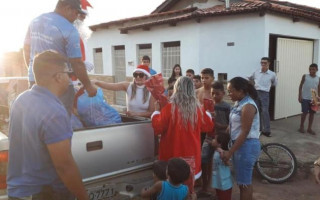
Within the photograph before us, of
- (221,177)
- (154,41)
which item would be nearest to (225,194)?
(221,177)

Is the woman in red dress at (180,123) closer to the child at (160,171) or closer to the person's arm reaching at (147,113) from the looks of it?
the child at (160,171)

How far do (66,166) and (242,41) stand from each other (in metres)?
8.17

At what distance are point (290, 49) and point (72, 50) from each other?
8.46 metres

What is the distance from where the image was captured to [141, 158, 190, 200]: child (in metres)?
2.53

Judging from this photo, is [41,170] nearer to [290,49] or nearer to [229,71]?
[229,71]

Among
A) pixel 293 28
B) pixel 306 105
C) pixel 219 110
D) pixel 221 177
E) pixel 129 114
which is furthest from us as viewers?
pixel 293 28

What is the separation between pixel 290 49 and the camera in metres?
9.56

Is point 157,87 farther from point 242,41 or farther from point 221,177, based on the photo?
point 242,41

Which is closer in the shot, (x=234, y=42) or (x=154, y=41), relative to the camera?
(x=234, y=42)

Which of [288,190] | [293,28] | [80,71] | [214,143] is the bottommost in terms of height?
[288,190]

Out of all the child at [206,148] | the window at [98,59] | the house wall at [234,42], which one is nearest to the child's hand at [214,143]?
the child at [206,148]

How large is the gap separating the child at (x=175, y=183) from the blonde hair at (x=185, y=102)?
1.86 feet

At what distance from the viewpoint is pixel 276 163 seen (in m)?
5.04

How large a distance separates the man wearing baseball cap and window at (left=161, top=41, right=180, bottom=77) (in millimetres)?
8423
